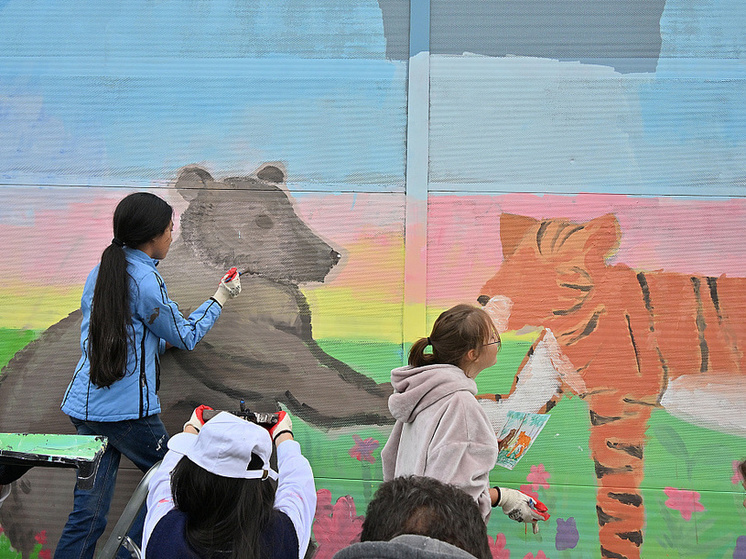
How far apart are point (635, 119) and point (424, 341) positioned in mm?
1753

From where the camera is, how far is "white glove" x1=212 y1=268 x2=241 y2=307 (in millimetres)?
2998

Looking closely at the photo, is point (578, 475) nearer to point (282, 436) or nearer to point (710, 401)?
point (710, 401)

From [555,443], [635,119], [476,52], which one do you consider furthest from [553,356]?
[476,52]

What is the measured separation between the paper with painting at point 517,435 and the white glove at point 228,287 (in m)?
1.37

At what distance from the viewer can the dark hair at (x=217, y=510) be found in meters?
1.69

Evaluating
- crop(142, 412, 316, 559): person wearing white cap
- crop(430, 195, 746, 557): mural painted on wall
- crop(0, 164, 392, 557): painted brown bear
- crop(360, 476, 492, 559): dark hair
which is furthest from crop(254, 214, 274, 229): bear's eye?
crop(360, 476, 492, 559): dark hair

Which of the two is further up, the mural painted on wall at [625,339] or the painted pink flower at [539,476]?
the mural painted on wall at [625,339]

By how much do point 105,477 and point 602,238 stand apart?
2438mm

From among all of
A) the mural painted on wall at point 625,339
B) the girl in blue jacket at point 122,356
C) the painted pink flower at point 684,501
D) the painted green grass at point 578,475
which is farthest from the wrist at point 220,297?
the painted pink flower at point 684,501

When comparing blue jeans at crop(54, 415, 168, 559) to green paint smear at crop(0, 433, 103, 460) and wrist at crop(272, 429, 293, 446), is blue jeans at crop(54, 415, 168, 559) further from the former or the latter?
A: wrist at crop(272, 429, 293, 446)

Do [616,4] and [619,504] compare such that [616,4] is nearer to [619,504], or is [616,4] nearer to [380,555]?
[619,504]

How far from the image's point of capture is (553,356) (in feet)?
10.4

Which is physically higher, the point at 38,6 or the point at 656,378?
the point at 38,6

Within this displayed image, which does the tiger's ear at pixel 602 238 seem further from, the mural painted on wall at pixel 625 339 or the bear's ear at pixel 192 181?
the bear's ear at pixel 192 181
